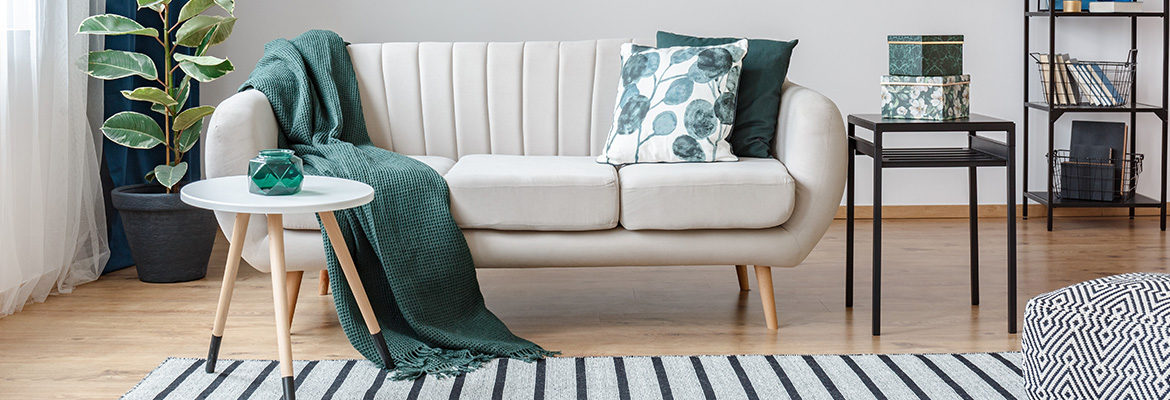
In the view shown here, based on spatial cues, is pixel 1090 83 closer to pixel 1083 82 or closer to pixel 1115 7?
pixel 1083 82

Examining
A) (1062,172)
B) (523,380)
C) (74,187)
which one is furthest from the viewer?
(1062,172)

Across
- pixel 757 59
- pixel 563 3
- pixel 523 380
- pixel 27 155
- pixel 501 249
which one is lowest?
pixel 523 380

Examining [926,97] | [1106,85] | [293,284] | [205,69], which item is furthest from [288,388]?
[1106,85]

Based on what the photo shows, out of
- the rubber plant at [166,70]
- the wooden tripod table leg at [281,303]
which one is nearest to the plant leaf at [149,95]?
the rubber plant at [166,70]

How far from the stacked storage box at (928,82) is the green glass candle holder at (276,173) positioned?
4.67ft

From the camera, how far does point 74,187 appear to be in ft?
9.68

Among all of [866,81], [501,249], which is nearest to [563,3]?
[866,81]

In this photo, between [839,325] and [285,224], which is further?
[839,325]

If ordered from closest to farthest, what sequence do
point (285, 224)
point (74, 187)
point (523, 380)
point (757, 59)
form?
point (523, 380) → point (285, 224) → point (757, 59) → point (74, 187)

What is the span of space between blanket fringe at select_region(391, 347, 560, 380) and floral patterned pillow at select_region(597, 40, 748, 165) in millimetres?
603

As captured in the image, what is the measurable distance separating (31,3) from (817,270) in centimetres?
236

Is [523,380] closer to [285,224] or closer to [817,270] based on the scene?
A: [285,224]

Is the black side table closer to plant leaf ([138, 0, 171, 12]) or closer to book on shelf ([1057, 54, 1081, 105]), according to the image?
book on shelf ([1057, 54, 1081, 105])

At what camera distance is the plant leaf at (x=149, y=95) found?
9.40 feet
